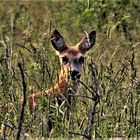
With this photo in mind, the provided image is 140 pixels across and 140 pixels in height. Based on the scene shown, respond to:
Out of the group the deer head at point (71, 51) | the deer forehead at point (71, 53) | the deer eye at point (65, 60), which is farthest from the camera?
the deer forehead at point (71, 53)

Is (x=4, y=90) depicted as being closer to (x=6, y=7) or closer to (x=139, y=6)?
(x=139, y=6)

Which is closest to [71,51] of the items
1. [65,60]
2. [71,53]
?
[71,53]

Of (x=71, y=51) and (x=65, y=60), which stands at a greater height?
(x=71, y=51)

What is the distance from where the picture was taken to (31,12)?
1644 cm

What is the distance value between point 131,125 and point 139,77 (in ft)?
4.18

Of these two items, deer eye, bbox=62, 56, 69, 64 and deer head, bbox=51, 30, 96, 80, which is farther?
deer eye, bbox=62, 56, 69, 64

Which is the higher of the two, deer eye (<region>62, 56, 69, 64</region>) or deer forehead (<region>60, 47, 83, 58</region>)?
deer forehead (<region>60, 47, 83, 58</region>)

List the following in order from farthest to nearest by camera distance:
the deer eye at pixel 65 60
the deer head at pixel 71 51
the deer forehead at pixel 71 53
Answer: the deer forehead at pixel 71 53, the deer eye at pixel 65 60, the deer head at pixel 71 51

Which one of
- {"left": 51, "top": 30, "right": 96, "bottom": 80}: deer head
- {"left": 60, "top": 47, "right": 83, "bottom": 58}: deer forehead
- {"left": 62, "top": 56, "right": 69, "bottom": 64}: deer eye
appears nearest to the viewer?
{"left": 51, "top": 30, "right": 96, "bottom": 80}: deer head

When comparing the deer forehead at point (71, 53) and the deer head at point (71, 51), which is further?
the deer forehead at point (71, 53)

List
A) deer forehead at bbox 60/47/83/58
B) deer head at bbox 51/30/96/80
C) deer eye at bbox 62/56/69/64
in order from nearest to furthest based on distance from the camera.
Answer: deer head at bbox 51/30/96/80 → deer eye at bbox 62/56/69/64 → deer forehead at bbox 60/47/83/58

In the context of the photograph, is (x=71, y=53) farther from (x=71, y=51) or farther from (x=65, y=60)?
(x=65, y=60)

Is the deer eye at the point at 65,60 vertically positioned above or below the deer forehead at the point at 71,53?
below

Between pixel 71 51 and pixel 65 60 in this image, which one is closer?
pixel 65 60
